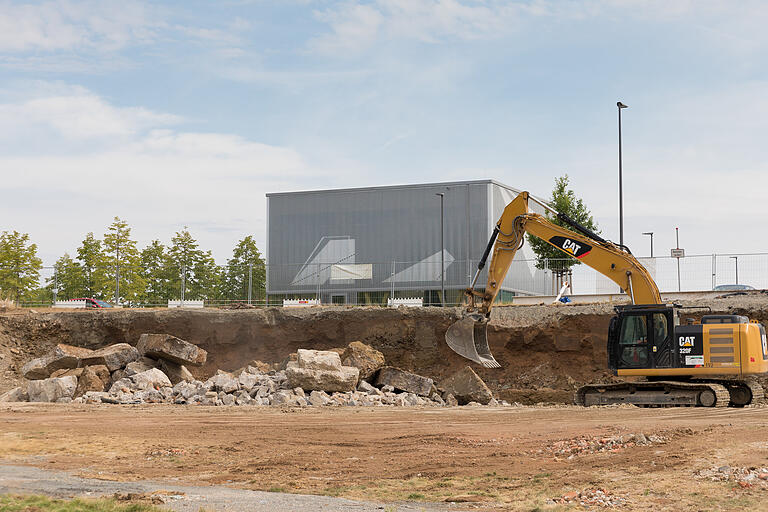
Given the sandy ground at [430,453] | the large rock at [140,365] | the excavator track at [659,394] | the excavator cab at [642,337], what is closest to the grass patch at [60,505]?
the sandy ground at [430,453]

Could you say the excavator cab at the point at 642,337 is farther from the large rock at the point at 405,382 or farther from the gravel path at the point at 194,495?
the gravel path at the point at 194,495

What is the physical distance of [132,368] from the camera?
2538 centimetres

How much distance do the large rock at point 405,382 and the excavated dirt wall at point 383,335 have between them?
3498 millimetres

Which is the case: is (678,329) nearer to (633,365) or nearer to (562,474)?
(633,365)

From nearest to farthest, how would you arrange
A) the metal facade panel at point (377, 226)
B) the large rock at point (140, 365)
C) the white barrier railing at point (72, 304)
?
1. the large rock at point (140, 365)
2. the white barrier railing at point (72, 304)
3. the metal facade panel at point (377, 226)

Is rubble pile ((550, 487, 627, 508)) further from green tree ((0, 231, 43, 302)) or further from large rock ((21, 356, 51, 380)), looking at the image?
green tree ((0, 231, 43, 302))

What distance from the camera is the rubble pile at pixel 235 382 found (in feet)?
75.5

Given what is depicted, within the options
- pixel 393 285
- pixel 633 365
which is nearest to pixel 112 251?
pixel 393 285

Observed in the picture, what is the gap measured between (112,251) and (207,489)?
4565 centimetres

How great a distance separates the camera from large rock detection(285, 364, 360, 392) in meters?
23.0

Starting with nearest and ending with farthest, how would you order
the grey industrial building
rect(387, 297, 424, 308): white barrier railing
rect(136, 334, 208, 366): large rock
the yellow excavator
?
1. the yellow excavator
2. rect(136, 334, 208, 366): large rock
3. rect(387, 297, 424, 308): white barrier railing
4. the grey industrial building

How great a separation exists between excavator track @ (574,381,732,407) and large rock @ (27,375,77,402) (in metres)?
14.4

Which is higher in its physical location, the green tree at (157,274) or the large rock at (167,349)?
the green tree at (157,274)

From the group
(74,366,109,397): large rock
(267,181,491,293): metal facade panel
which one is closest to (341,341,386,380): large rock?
(74,366,109,397): large rock
